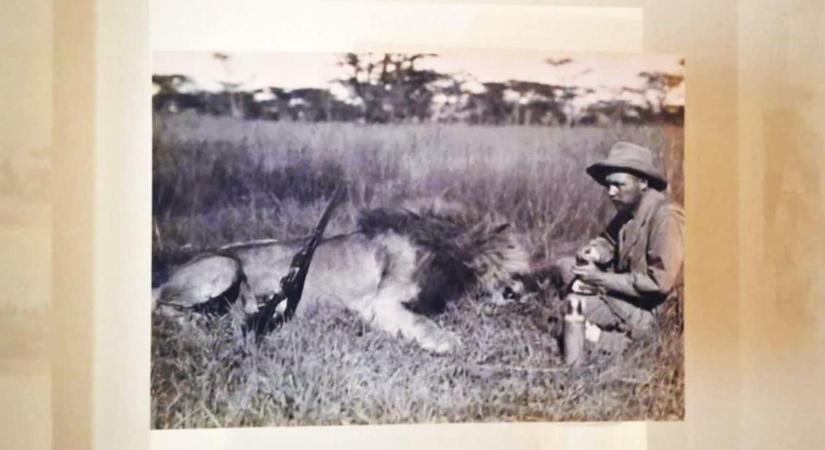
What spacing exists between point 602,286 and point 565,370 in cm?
9

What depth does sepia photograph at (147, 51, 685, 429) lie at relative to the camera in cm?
67

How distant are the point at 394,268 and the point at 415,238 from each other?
1.4 inches

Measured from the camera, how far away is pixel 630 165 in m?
0.71

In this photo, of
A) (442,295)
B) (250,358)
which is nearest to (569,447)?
(442,295)

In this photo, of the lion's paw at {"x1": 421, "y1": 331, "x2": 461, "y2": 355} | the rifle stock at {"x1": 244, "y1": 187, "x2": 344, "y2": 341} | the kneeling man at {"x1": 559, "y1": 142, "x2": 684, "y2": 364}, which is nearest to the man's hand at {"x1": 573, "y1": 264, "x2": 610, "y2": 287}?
the kneeling man at {"x1": 559, "y1": 142, "x2": 684, "y2": 364}

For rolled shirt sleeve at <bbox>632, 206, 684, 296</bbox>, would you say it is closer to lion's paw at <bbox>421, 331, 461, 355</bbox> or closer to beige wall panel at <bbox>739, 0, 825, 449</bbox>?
beige wall panel at <bbox>739, 0, 825, 449</bbox>

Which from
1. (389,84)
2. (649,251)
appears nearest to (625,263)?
(649,251)

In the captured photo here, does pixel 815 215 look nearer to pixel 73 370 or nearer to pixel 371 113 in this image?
pixel 371 113

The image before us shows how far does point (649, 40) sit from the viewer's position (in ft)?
2.32

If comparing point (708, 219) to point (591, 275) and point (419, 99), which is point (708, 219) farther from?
point (419, 99)

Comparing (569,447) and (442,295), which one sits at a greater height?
(442,295)

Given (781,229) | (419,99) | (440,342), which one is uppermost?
(419,99)

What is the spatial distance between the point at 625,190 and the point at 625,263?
0.07 m

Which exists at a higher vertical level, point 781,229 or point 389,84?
point 389,84
